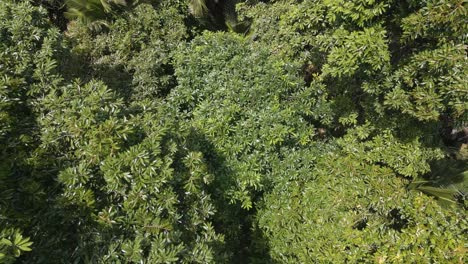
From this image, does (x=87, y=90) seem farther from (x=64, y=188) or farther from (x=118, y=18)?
(x=118, y=18)

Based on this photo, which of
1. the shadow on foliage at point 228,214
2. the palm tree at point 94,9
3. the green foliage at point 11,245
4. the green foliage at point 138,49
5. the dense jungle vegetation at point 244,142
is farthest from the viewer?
the palm tree at point 94,9

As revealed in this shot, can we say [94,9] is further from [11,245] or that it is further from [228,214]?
[11,245]

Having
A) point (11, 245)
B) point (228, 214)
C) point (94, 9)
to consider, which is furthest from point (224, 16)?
point (11, 245)

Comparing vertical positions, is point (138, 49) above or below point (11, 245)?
above

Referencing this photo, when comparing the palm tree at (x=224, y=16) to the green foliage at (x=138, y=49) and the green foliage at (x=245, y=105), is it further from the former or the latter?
the green foliage at (x=245, y=105)

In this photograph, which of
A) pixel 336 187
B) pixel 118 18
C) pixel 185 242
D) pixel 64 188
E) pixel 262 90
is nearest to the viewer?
pixel 64 188

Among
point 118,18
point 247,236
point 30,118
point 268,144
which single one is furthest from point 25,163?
point 118,18


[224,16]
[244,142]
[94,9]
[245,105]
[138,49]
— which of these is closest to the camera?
[244,142]

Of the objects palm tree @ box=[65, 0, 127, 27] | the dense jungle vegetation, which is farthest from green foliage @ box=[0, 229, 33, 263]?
palm tree @ box=[65, 0, 127, 27]

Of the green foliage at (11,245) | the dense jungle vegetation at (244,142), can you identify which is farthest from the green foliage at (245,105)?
the green foliage at (11,245)
